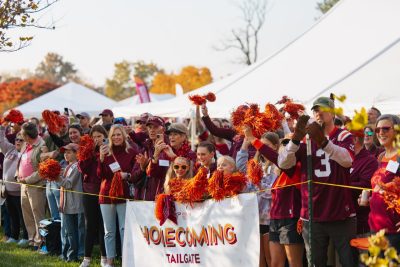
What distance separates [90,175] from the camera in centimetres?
983

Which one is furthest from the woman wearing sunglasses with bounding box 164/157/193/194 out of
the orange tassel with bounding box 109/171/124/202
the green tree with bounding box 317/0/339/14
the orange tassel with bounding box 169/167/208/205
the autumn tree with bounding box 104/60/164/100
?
the autumn tree with bounding box 104/60/164/100

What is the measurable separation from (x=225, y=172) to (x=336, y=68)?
6972mm

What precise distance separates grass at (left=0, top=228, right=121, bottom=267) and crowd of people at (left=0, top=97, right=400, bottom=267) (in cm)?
22

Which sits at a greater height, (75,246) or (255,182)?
(255,182)

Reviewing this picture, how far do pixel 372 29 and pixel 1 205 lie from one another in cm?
780

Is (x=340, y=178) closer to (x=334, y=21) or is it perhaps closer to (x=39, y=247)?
(x=39, y=247)

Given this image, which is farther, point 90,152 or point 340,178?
point 90,152

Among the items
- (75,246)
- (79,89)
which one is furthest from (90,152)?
(79,89)

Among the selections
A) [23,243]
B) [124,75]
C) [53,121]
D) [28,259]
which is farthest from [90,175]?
[124,75]

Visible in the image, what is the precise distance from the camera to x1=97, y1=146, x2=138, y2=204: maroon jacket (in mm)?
9352

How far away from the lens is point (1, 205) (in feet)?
44.2

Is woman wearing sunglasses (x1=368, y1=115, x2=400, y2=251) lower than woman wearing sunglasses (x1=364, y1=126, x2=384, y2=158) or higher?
lower

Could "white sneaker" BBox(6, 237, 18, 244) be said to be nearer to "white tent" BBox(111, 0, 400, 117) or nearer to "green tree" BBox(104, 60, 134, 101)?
"white tent" BBox(111, 0, 400, 117)

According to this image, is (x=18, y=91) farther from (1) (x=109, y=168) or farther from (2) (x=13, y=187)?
(1) (x=109, y=168)
